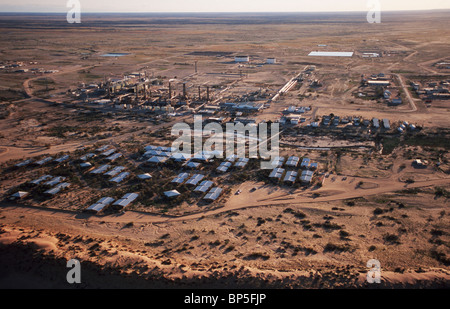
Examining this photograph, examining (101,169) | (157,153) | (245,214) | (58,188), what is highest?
(157,153)

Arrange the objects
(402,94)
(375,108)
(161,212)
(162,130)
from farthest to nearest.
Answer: (402,94)
(375,108)
(162,130)
(161,212)

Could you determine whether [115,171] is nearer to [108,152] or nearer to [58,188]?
[58,188]

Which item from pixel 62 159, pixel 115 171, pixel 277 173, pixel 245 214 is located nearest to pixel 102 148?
pixel 62 159

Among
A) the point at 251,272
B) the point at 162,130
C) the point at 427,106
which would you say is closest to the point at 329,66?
the point at 427,106

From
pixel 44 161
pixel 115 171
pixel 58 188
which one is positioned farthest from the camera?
pixel 44 161

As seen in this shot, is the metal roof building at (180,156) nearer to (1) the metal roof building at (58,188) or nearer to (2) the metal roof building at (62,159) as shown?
(1) the metal roof building at (58,188)

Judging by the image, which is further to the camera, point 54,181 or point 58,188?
point 54,181

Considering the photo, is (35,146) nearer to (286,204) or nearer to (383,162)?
(286,204)
